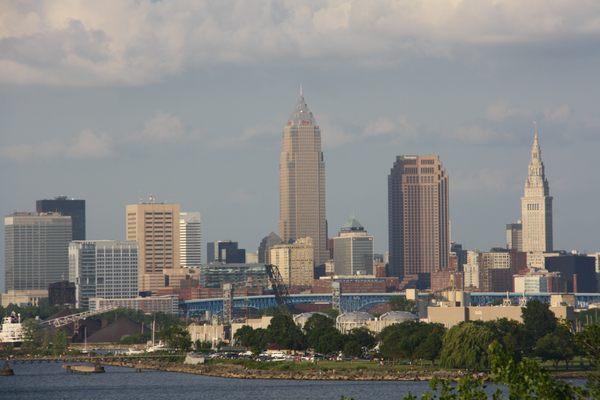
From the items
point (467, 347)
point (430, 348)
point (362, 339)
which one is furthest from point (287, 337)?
point (467, 347)

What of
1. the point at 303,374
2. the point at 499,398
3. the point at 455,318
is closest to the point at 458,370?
the point at 303,374

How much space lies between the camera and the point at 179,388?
5413 inches

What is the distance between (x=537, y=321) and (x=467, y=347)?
82.0 ft

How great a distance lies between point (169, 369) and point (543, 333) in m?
36.1

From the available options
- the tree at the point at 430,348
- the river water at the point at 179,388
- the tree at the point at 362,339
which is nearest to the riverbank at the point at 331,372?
the river water at the point at 179,388

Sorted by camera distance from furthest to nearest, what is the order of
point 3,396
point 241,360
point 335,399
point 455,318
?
point 455,318
point 241,360
point 3,396
point 335,399

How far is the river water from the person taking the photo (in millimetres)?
123875

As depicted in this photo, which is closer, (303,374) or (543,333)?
(303,374)

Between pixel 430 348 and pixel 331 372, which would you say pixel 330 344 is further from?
pixel 331 372

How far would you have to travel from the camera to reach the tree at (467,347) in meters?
141

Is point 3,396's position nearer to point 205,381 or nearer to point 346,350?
point 205,381

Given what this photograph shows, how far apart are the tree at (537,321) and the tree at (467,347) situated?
40.5 ft

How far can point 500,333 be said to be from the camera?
507 feet

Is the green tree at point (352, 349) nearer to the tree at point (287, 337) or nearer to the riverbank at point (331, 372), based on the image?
the riverbank at point (331, 372)
